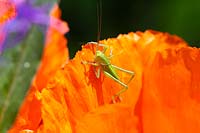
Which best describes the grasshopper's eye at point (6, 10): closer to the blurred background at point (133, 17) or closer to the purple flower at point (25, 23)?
the purple flower at point (25, 23)

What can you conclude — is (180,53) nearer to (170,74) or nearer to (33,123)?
(170,74)

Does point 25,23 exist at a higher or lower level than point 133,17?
lower

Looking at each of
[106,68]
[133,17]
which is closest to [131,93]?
[106,68]

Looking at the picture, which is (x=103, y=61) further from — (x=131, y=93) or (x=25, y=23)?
(x=25, y=23)

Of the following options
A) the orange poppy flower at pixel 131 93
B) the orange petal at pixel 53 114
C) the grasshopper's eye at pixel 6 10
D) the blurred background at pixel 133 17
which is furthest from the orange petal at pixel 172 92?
the blurred background at pixel 133 17

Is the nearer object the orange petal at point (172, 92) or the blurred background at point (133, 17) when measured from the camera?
the orange petal at point (172, 92)

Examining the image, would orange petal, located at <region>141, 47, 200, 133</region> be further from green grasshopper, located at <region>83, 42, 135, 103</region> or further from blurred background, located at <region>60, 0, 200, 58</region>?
blurred background, located at <region>60, 0, 200, 58</region>
